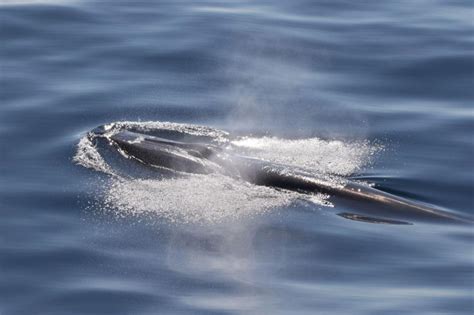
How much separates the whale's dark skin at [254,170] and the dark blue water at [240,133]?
0.39 meters

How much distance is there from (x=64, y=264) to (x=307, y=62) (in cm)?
952

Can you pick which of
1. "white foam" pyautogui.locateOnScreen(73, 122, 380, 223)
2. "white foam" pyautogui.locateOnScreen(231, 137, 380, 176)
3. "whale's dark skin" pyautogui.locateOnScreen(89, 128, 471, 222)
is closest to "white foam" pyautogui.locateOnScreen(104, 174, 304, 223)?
"white foam" pyautogui.locateOnScreen(73, 122, 380, 223)

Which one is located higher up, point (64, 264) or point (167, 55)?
point (167, 55)

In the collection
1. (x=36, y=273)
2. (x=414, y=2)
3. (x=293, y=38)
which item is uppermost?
(x=414, y=2)

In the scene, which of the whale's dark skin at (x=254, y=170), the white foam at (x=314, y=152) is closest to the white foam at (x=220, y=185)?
the white foam at (x=314, y=152)

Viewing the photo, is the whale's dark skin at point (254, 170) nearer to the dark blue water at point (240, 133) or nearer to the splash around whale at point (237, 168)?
the splash around whale at point (237, 168)

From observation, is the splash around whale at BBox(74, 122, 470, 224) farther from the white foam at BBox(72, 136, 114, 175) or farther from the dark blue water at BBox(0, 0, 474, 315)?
the dark blue water at BBox(0, 0, 474, 315)

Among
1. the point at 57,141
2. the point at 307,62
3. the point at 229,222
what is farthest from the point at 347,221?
the point at 307,62

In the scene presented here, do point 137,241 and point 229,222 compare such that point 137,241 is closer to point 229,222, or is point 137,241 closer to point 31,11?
point 229,222

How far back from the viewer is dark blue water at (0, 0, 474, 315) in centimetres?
1591

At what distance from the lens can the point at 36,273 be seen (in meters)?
16.4

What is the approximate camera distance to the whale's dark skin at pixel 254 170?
59.4ft

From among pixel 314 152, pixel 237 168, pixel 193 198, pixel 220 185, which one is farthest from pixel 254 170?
pixel 314 152

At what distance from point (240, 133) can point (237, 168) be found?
178 cm
